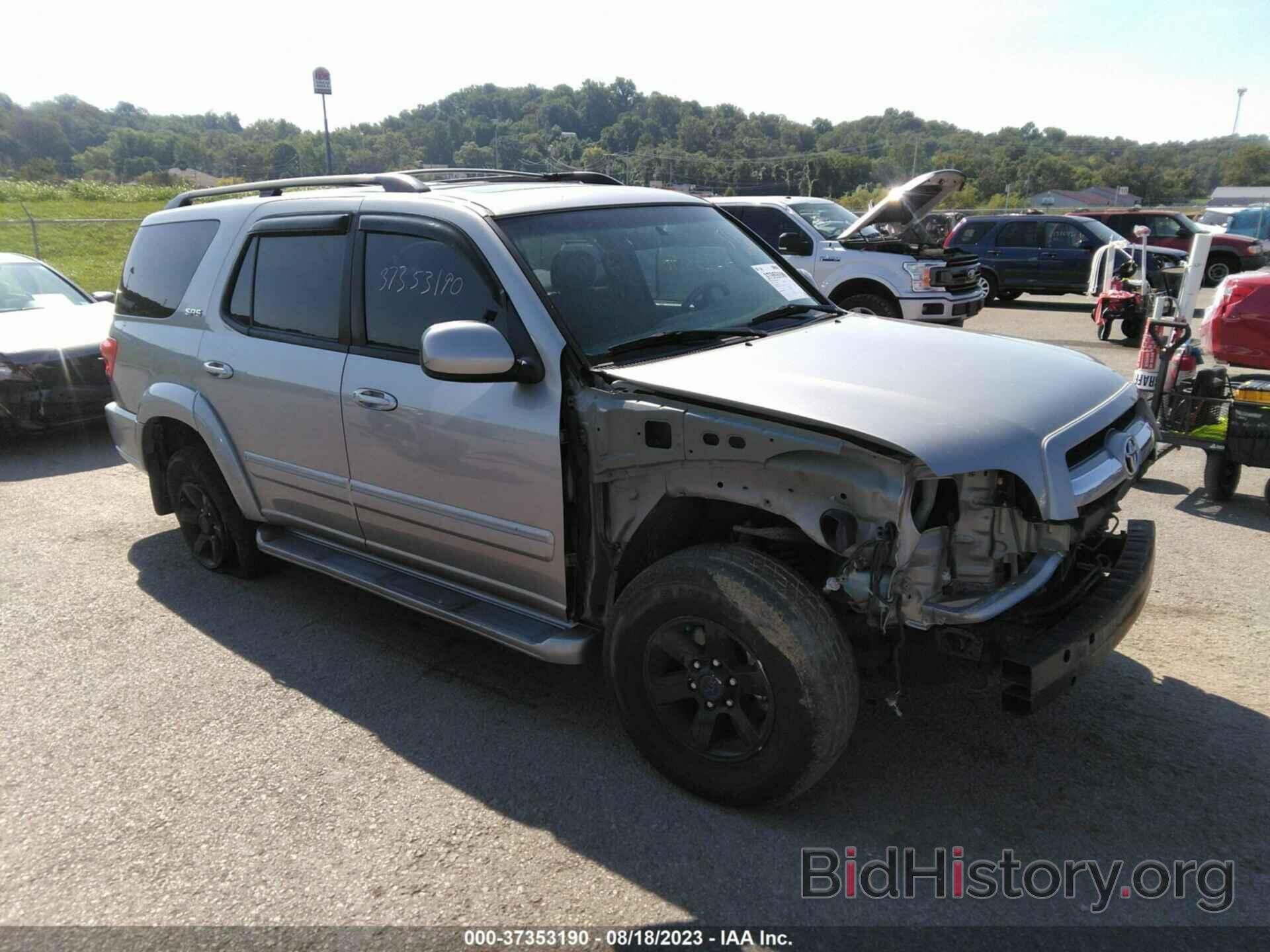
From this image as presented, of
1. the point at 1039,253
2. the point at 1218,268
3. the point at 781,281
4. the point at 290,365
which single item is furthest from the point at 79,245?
the point at 1218,268

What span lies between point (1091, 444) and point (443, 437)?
7.50 ft

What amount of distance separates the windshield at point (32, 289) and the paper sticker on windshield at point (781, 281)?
7.73 meters

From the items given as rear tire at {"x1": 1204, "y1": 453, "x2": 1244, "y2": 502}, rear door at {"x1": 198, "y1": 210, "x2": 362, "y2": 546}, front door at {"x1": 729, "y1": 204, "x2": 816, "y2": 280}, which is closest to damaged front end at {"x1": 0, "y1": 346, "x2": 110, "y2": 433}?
rear door at {"x1": 198, "y1": 210, "x2": 362, "y2": 546}

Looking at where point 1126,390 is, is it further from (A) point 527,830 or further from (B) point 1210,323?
(B) point 1210,323

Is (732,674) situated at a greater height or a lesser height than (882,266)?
lesser

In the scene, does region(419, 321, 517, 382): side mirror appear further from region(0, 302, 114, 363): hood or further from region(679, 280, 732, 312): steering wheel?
region(0, 302, 114, 363): hood

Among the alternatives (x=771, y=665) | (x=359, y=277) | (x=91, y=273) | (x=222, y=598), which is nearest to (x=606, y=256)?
(x=359, y=277)

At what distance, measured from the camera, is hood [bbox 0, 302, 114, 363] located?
790cm

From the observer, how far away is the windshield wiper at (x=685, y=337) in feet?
11.2

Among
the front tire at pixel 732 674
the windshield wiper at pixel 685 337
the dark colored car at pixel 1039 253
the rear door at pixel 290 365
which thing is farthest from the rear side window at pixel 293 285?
the dark colored car at pixel 1039 253

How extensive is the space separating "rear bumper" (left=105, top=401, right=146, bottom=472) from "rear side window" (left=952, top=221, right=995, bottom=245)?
16.9 metres

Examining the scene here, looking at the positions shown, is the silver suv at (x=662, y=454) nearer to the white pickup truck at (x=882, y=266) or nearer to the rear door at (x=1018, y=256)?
the white pickup truck at (x=882, y=266)

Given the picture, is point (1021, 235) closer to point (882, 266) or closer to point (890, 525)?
point (882, 266)

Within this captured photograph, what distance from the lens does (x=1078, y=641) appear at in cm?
282
